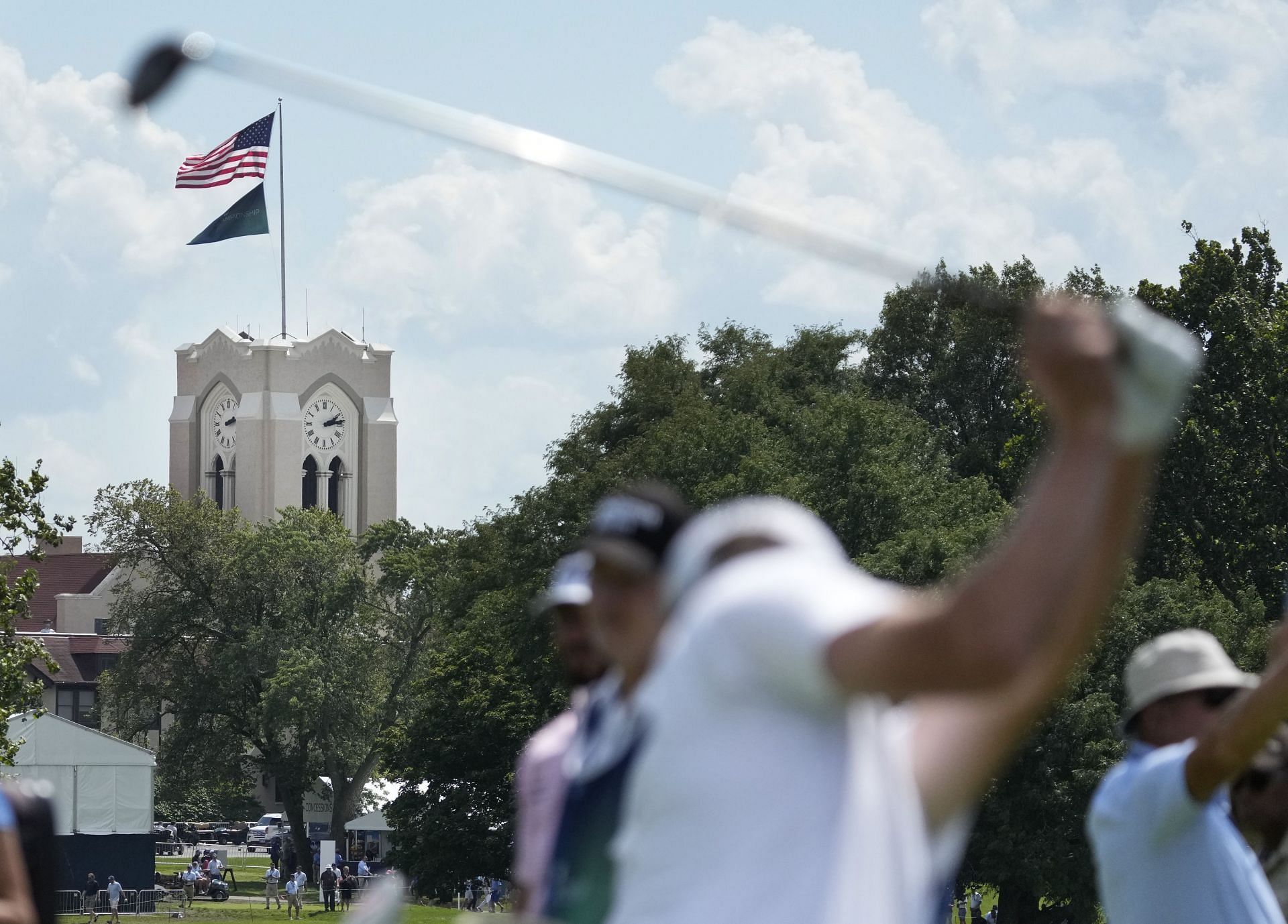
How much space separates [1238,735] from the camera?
352 centimetres

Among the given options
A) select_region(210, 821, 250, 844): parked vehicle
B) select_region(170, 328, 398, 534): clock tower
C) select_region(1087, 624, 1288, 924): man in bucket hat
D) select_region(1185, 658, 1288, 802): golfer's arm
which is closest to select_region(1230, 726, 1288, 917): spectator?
select_region(1087, 624, 1288, 924): man in bucket hat

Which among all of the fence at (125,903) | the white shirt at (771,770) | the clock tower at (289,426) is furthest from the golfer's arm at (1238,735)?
the clock tower at (289,426)

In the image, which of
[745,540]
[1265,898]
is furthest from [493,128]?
[1265,898]

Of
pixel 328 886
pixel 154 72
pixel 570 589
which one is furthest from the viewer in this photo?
pixel 328 886

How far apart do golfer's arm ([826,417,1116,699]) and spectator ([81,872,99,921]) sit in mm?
46886

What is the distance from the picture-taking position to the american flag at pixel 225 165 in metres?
45.0

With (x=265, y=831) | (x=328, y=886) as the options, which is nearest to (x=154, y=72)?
(x=328, y=886)

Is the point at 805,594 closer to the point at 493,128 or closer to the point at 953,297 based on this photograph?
the point at 953,297

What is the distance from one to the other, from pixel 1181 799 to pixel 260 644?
70.4 metres

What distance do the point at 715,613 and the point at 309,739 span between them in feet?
236

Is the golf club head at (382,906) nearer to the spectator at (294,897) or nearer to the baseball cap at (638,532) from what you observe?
the baseball cap at (638,532)

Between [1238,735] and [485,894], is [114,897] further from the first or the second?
[1238,735]

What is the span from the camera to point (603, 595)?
2551 mm

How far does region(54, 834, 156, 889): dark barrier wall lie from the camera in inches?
1881
